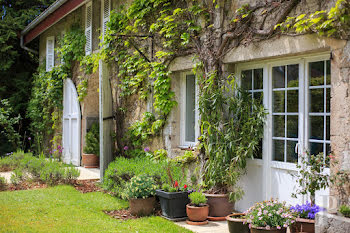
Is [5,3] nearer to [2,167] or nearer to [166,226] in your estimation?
[2,167]

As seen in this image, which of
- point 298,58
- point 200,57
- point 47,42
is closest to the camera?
point 298,58

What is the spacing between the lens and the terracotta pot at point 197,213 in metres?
5.40

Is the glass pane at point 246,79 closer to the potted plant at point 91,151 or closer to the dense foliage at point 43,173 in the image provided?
the dense foliage at point 43,173

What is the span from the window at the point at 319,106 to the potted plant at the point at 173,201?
1865mm

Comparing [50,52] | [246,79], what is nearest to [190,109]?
[246,79]

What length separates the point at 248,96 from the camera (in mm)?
5738

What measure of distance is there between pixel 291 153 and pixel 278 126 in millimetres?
420

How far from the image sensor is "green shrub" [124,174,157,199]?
229 inches

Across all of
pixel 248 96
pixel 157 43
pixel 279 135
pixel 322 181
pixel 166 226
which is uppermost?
pixel 157 43

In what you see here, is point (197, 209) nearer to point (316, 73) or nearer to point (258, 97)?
point (258, 97)

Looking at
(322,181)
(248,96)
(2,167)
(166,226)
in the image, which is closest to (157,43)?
(248,96)

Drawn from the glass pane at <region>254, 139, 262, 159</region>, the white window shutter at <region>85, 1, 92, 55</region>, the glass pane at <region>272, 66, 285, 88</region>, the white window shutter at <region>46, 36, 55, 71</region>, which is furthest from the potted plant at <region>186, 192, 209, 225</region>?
the white window shutter at <region>46, 36, 55, 71</region>

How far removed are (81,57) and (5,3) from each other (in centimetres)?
646

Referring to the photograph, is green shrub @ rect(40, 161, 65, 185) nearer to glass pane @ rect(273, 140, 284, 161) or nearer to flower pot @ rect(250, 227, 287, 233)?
glass pane @ rect(273, 140, 284, 161)
